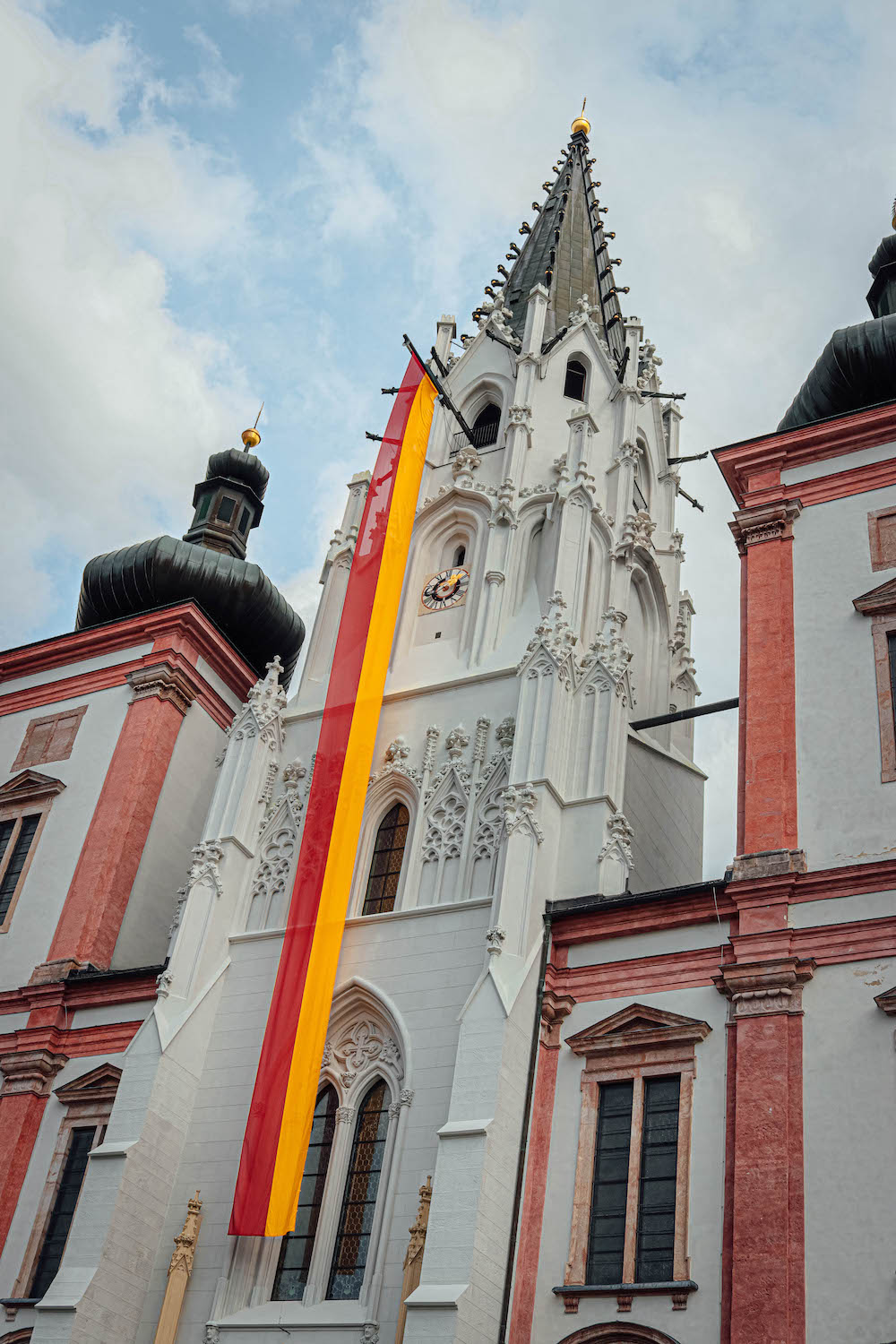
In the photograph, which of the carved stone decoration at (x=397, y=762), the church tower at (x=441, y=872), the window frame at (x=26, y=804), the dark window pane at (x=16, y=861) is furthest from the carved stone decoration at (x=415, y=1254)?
the window frame at (x=26, y=804)

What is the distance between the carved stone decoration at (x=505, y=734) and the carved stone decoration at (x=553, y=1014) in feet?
12.5

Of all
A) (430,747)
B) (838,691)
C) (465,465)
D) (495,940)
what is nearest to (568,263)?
(465,465)

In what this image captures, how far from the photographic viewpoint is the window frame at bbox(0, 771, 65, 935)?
79.0 ft

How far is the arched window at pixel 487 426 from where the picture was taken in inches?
1033

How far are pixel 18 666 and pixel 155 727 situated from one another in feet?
13.1

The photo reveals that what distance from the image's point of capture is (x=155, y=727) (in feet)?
80.6

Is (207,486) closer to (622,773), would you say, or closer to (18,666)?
(18,666)

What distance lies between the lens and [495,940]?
17.1m

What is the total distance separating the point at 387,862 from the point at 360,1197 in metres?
4.57

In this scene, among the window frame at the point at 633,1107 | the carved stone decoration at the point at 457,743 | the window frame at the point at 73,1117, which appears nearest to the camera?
the window frame at the point at 633,1107

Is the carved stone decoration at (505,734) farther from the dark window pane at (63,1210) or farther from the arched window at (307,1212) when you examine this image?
the dark window pane at (63,1210)

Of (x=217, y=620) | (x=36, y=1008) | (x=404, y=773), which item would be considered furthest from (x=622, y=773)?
(x=217, y=620)

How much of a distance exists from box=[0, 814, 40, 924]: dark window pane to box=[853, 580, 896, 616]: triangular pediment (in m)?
13.6

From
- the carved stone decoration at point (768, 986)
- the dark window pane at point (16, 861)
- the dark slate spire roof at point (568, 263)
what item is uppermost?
the dark slate spire roof at point (568, 263)
